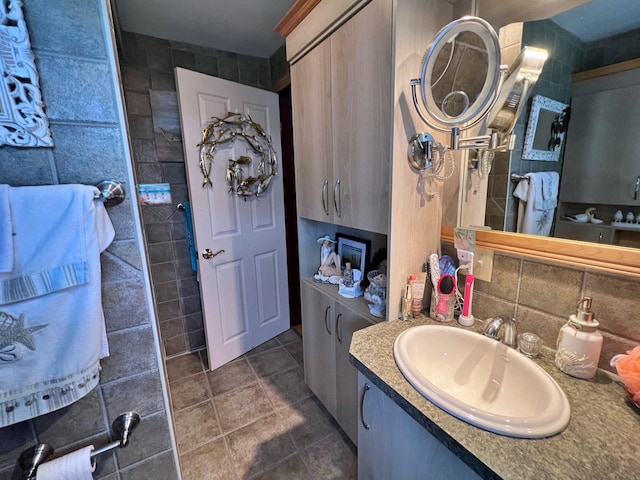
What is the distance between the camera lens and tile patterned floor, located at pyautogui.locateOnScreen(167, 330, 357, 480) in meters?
1.39

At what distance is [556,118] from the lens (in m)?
0.87

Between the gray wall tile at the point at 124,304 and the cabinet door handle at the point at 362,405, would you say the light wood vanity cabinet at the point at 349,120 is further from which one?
the gray wall tile at the point at 124,304

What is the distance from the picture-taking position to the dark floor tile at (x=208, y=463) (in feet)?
4.47

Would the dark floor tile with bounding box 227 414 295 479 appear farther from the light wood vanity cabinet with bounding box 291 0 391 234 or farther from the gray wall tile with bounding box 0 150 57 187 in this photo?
the gray wall tile with bounding box 0 150 57 187

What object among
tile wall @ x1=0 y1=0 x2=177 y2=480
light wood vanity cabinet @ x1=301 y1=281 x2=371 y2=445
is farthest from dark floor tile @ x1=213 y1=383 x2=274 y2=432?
tile wall @ x1=0 y1=0 x2=177 y2=480

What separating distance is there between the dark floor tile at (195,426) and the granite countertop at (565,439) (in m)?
1.32

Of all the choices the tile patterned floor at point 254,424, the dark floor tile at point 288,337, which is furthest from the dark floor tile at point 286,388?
the dark floor tile at point 288,337

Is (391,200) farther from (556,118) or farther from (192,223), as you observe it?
(192,223)

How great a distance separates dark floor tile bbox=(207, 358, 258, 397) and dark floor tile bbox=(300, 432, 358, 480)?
0.69m

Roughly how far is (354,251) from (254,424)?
117 centimetres

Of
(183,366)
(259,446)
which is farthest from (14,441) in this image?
(183,366)

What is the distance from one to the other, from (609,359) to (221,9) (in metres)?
2.29

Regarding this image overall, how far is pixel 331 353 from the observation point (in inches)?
59.9

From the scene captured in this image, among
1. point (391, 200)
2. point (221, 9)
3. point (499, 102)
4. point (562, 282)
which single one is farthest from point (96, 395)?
point (221, 9)
